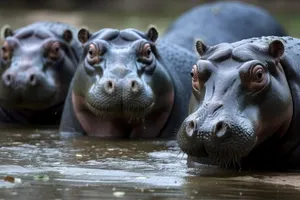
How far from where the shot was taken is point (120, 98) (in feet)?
27.7

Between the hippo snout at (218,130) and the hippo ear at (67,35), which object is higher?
the hippo ear at (67,35)

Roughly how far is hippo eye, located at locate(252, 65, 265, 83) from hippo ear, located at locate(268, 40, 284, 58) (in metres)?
0.30

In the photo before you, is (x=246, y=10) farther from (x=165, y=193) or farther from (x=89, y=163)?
(x=165, y=193)

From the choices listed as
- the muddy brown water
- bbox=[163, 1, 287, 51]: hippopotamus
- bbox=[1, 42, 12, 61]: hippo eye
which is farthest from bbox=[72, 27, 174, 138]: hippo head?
bbox=[163, 1, 287, 51]: hippopotamus

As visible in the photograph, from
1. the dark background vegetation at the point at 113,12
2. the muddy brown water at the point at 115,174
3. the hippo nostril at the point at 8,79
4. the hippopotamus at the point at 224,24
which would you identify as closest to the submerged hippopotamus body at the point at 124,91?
the muddy brown water at the point at 115,174

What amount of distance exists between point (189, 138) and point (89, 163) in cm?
104

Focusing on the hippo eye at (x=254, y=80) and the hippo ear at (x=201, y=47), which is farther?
the hippo ear at (x=201, y=47)

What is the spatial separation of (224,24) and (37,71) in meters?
4.02

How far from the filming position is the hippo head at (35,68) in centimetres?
959

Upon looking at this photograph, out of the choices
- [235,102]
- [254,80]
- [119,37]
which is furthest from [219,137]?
[119,37]

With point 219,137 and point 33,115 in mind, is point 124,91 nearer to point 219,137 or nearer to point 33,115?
point 33,115

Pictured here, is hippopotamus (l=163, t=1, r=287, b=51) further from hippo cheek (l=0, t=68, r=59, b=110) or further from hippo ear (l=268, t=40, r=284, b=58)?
hippo ear (l=268, t=40, r=284, b=58)

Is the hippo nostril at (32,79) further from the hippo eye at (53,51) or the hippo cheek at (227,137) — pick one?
the hippo cheek at (227,137)

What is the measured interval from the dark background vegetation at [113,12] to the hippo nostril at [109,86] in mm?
11056
